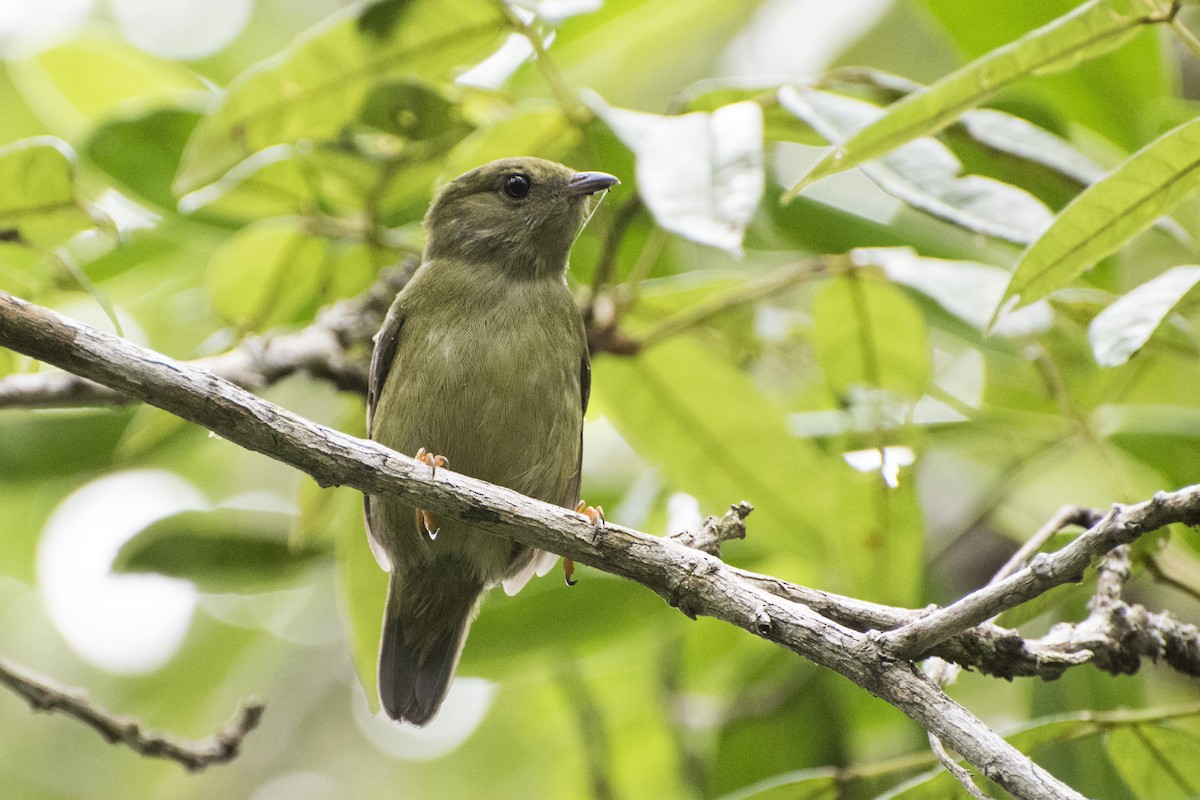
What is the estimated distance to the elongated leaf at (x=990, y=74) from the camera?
244 centimetres

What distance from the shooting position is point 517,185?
13.0 feet

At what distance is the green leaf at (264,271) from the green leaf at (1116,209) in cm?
217

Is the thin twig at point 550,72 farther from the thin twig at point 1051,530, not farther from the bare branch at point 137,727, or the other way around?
the bare branch at point 137,727

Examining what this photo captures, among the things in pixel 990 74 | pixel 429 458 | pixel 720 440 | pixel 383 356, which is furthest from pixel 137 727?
pixel 990 74

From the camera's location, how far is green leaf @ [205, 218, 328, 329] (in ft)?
11.8

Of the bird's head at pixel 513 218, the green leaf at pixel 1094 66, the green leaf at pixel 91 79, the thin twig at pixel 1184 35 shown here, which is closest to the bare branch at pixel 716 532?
the thin twig at pixel 1184 35

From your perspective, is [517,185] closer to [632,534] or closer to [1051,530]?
[632,534]

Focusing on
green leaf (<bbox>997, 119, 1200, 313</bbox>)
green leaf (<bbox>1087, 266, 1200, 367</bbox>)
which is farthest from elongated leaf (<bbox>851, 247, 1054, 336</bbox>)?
green leaf (<bbox>997, 119, 1200, 313</bbox>)

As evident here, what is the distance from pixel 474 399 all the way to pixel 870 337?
3.76 ft

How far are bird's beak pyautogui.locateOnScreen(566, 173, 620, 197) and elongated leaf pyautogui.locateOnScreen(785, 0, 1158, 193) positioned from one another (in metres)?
1.21

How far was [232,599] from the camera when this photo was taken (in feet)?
19.8

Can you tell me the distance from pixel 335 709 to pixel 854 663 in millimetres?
5993

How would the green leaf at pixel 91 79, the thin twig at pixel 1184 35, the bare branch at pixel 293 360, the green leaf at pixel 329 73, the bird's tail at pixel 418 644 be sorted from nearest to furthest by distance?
the thin twig at pixel 1184 35 → the bare branch at pixel 293 360 → the green leaf at pixel 329 73 → the bird's tail at pixel 418 644 → the green leaf at pixel 91 79

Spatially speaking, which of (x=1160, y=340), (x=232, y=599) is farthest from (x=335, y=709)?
(x=1160, y=340)
